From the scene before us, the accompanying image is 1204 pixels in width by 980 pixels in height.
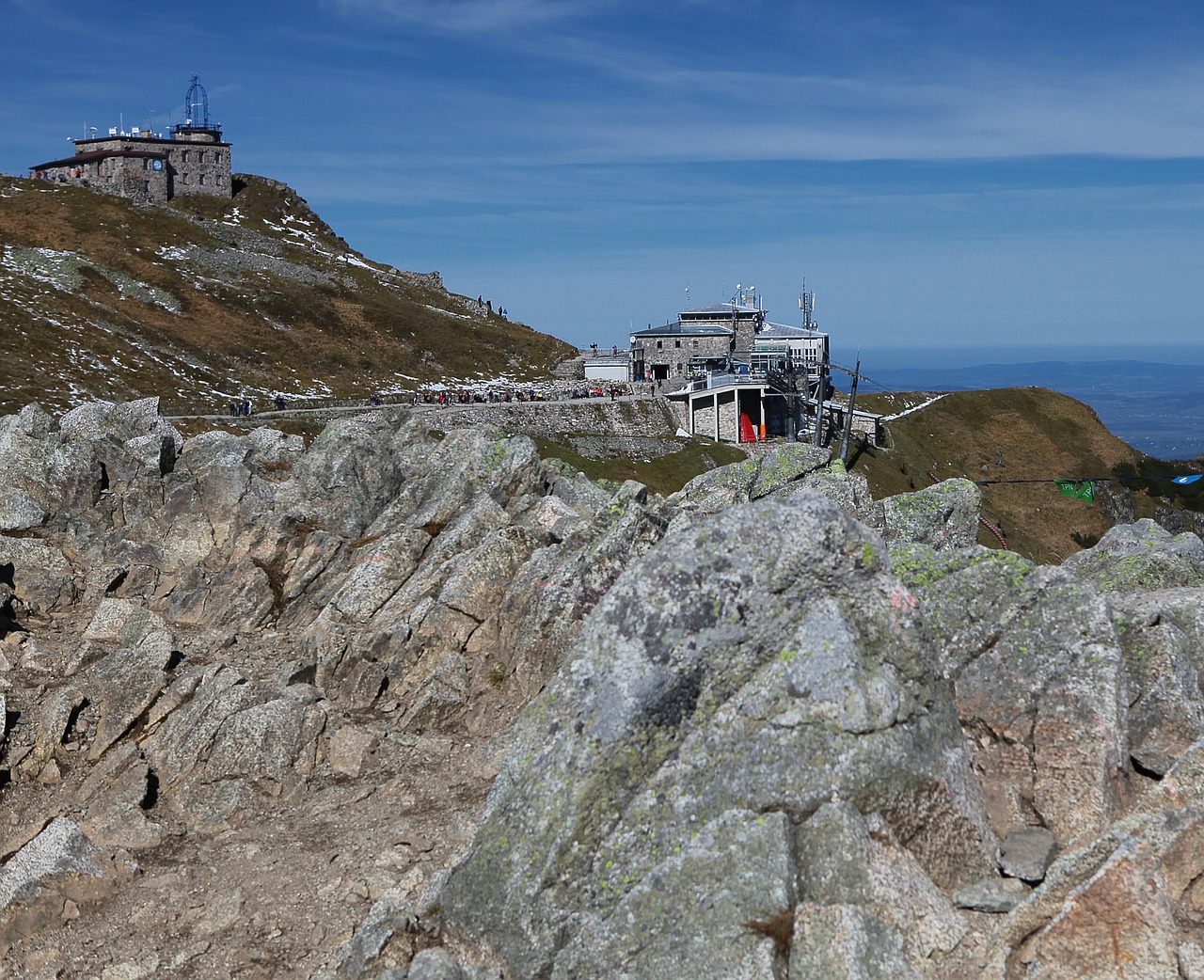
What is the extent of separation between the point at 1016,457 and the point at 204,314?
10198 cm

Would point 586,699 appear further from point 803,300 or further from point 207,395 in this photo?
point 803,300

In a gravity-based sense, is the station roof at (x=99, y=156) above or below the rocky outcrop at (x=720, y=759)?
above

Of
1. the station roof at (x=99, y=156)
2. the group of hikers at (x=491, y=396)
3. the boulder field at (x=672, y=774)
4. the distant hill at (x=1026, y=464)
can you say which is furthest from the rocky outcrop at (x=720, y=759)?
the station roof at (x=99, y=156)

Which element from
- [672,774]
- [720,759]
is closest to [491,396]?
[672,774]

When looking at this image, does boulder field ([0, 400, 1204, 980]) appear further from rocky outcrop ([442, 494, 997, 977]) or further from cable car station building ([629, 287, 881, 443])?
cable car station building ([629, 287, 881, 443])

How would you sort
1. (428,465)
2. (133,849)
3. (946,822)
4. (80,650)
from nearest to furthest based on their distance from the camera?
1. (946,822)
2. (133,849)
3. (80,650)
4. (428,465)

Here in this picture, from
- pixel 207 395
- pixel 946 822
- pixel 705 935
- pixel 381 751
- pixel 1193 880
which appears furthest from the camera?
pixel 207 395

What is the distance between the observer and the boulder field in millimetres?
16516

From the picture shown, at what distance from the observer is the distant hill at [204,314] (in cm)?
11094

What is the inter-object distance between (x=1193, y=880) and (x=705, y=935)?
6.85m

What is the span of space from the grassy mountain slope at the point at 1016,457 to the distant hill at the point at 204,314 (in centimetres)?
5359

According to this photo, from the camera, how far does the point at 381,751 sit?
30.0m

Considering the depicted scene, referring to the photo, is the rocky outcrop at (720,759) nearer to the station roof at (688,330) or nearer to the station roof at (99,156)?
the station roof at (688,330)

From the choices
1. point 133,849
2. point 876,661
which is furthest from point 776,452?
point 133,849
